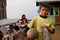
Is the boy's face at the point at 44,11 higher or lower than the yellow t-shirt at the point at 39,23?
higher

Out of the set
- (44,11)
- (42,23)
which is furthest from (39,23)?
(44,11)

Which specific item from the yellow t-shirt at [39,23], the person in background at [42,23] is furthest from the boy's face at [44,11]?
the yellow t-shirt at [39,23]

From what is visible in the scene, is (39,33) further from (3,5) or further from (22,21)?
(3,5)

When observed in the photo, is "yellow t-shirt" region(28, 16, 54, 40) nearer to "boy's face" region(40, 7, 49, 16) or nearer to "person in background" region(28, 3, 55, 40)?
"person in background" region(28, 3, 55, 40)

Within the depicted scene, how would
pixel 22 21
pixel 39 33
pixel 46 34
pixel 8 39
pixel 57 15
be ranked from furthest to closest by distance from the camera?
pixel 57 15, pixel 22 21, pixel 8 39, pixel 39 33, pixel 46 34

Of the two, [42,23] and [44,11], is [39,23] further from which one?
[44,11]

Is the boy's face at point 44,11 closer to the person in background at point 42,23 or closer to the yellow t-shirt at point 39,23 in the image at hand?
the person in background at point 42,23

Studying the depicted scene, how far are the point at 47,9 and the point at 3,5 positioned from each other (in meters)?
23.3

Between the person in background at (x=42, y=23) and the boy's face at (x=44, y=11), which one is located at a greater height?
the boy's face at (x=44, y=11)

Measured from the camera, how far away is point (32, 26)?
128 inches

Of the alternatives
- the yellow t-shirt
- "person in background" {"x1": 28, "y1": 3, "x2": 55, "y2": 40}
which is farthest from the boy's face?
the yellow t-shirt

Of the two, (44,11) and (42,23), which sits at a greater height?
(44,11)

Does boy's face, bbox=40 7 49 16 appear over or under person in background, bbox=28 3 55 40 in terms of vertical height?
over

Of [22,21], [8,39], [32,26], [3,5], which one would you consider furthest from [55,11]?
[32,26]
